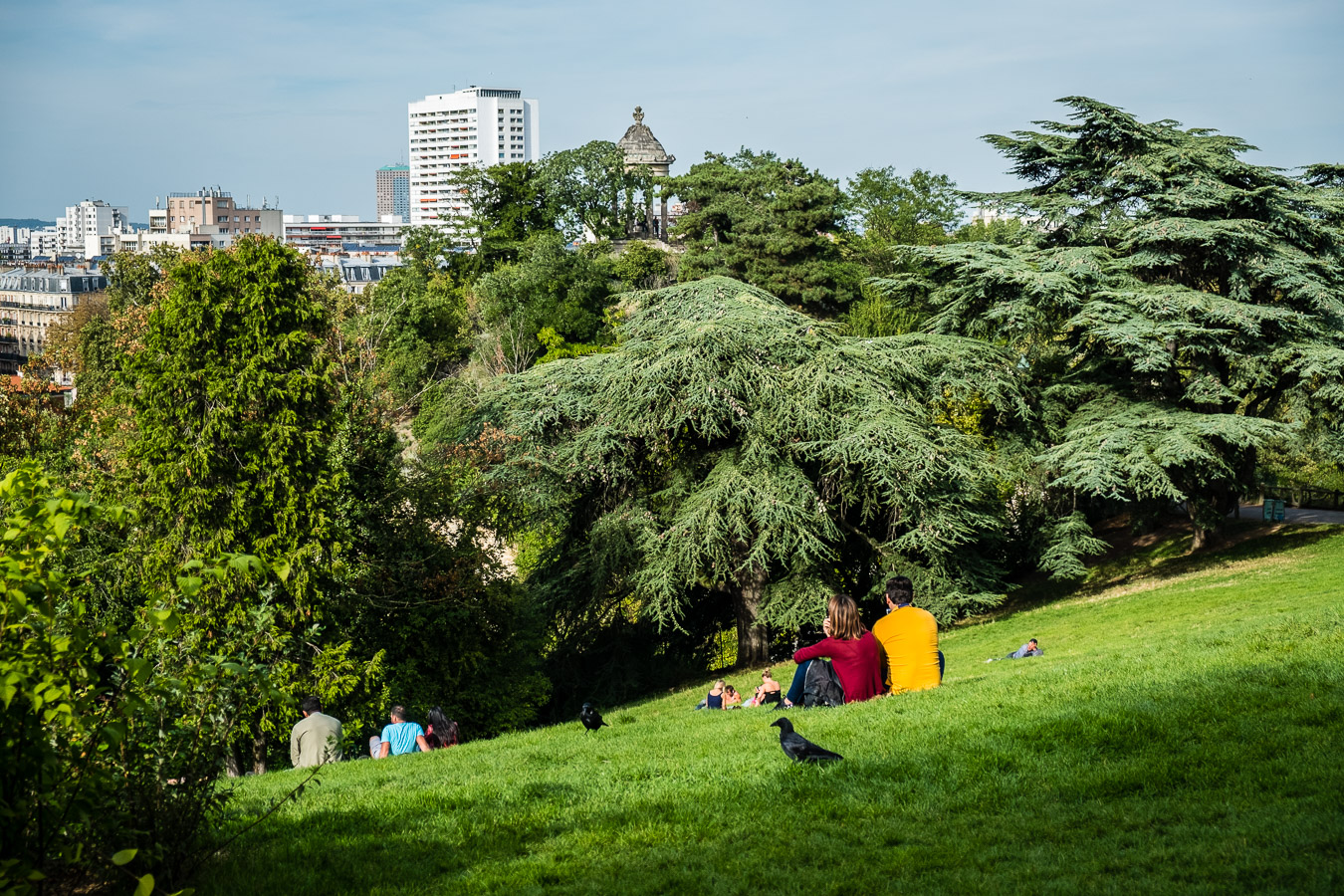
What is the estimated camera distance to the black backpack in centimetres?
→ 940

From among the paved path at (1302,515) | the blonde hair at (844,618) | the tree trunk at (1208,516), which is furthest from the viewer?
the paved path at (1302,515)

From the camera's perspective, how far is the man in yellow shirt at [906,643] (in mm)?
9273

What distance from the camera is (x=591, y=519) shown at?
2183cm

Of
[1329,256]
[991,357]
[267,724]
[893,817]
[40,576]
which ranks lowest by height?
[267,724]

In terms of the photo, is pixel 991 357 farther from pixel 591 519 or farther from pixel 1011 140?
pixel 591 519

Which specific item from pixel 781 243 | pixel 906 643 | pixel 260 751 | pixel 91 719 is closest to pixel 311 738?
pixel 906 643

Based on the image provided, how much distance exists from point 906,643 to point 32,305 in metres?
142

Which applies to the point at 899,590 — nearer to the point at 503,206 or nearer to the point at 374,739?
the point at 374,739

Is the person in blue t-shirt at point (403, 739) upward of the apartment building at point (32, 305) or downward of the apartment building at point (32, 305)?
downward

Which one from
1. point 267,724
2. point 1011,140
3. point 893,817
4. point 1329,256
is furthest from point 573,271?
point 893,817

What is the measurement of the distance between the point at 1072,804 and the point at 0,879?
5125mm

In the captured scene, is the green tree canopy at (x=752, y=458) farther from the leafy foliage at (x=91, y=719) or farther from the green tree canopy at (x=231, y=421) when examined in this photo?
the leafy foliage at (x=91, y=719)

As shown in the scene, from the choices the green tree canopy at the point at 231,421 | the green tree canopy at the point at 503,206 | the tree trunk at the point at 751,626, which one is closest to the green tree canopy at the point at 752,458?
the tree trunk at the point at 751,626

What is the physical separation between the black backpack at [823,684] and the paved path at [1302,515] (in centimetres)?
2051
